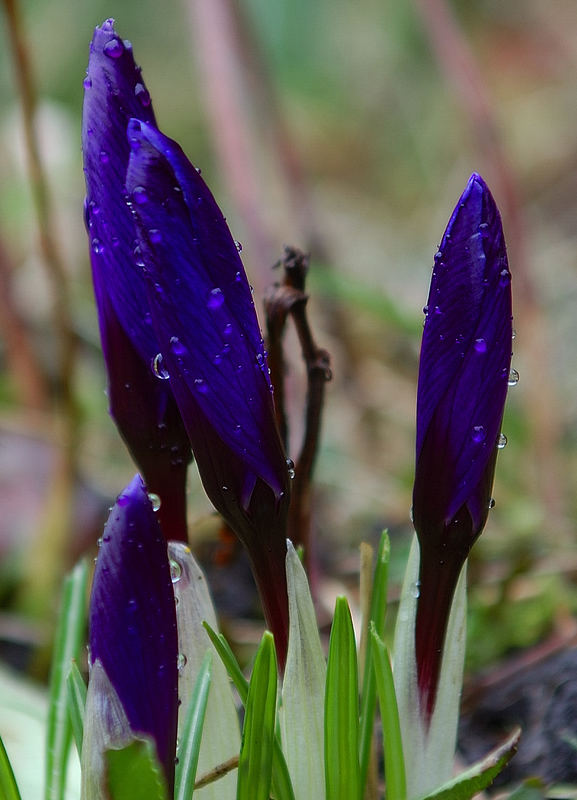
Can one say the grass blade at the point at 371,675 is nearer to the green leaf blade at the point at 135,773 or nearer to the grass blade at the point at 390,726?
the grass blade at the point at 390,726

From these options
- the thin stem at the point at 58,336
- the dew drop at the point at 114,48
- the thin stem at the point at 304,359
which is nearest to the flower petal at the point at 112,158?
the dew drop at the point at 114,48

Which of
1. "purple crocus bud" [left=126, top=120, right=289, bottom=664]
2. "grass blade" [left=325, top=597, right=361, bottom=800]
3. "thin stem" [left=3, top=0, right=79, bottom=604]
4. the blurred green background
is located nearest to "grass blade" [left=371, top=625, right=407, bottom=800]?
"grass blade" [left=325, top=597, right=361, bottom=800]

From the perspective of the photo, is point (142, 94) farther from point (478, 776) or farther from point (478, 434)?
point (478, 776)

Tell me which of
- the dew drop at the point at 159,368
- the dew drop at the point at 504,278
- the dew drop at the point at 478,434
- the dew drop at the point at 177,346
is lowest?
the dew drop at the point at 478,434

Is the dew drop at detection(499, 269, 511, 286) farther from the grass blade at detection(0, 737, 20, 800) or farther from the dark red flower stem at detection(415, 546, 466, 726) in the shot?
the grass blade at detection(0, 737, 20, 800)

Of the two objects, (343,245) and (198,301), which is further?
(343,245)

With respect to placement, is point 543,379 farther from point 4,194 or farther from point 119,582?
point 4,194

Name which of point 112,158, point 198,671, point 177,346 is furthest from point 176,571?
point 112,158
